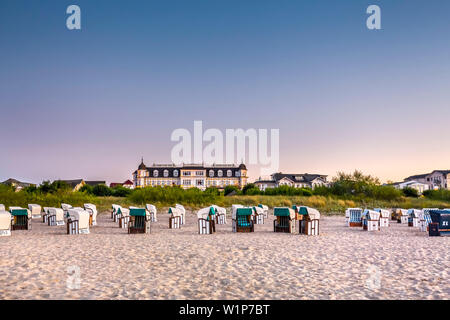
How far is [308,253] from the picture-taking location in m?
8.99

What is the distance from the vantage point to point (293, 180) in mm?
94125

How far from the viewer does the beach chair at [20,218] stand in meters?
14.9

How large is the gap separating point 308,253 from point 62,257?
5.46 metres

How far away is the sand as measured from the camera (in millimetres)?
5715

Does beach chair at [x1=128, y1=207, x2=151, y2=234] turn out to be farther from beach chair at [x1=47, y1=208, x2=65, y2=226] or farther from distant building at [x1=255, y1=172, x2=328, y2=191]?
distant building at [x1=255, y1=172, x2=328, y2=191]

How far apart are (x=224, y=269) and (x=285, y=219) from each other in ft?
23.2

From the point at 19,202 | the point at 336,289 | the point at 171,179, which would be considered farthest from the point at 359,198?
the point at 171,179

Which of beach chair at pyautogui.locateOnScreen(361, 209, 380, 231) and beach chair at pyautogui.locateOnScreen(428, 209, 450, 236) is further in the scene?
beach chair at pyautogui.locateOnScreen(361, 209, 380, 231)

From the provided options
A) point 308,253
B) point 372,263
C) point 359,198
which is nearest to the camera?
point 372,263

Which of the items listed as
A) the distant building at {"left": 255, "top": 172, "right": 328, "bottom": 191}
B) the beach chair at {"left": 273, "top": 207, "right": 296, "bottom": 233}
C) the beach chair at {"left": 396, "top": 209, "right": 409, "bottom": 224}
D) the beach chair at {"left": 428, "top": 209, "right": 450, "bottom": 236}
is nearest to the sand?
the beach chair at {"left": 428, "top": 209, "right": 450, "bottom": 236}

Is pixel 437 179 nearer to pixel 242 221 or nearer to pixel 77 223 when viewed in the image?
pixel 242 221

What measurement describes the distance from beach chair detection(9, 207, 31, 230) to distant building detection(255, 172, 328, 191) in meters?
78.8

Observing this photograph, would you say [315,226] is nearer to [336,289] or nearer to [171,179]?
[336,289]

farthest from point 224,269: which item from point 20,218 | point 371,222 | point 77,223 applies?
point 20,218
